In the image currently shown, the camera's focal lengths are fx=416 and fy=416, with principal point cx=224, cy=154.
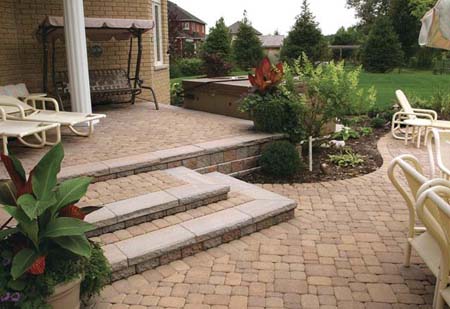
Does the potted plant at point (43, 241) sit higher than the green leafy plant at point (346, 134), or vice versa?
the potted plant at point (43, 241)

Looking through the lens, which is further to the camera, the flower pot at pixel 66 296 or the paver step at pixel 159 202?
the paver step at pixel 159 202

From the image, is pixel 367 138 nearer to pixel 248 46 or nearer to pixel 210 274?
pixel 210 274

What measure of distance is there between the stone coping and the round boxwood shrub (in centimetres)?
27

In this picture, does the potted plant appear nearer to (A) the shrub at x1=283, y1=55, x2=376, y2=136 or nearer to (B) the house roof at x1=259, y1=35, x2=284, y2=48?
(A) the shrub at x1=283, y1=55, x2=376, y2=136

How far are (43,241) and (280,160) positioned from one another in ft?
11.8

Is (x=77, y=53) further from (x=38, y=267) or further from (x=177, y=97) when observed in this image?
(x=177, y=97)

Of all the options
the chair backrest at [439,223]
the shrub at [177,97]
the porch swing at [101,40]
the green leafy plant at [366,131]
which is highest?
the porch swing at [101,40]

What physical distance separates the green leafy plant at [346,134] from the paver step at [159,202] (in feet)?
11.9

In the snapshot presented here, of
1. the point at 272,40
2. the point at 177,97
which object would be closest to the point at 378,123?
the point at 177,97

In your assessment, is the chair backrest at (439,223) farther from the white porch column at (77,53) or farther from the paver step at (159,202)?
→ the white porch column at (77,53)

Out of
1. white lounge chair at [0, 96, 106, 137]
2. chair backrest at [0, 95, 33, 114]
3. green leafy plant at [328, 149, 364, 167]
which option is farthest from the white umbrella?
chair backrest at [0, 95, 33, 114]

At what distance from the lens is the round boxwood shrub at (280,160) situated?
5.41 m

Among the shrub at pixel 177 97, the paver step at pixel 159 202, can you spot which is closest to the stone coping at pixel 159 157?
the paver step at pixel 159 202

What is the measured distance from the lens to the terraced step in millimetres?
3127
